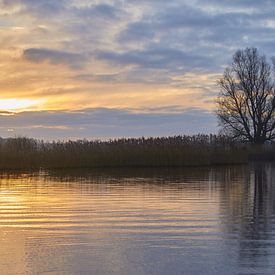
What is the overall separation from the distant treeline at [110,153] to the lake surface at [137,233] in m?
19.9

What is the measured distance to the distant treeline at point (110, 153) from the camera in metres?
40.9

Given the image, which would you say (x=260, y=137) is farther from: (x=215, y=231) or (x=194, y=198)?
(x=215, y=231)

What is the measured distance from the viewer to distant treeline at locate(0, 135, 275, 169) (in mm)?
40938

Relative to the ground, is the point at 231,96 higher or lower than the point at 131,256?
higher

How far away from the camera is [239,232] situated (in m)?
11.8

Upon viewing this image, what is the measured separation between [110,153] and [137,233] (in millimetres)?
32047

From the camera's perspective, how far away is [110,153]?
143 ft

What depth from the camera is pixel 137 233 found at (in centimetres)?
1159

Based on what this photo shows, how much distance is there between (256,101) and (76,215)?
59974 millimetres

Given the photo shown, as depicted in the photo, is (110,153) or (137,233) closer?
(137,233)

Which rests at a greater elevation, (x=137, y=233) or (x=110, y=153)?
(x=110, y=153)

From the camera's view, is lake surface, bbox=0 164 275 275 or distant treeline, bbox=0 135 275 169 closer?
lake surface, bbox=0 164 275 275

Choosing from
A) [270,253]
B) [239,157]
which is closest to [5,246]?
[270,253]

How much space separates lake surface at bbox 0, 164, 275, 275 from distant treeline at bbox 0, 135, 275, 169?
19.9 m
